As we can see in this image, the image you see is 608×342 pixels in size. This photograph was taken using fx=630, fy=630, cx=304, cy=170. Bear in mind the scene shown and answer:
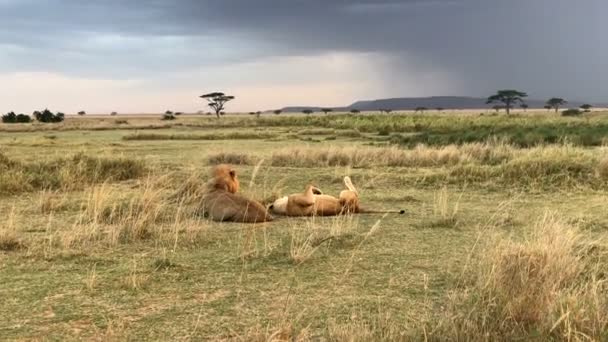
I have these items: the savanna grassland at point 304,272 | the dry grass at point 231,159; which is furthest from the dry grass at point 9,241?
the dry grass at point 231,159

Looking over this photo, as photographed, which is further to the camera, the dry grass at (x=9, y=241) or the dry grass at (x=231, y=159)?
the dry grass at (x=231, y=159)

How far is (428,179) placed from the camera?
46.9 ft

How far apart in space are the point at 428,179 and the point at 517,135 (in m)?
16.8

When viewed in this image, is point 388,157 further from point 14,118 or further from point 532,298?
point 14,118

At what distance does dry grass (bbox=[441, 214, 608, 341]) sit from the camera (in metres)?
4.04

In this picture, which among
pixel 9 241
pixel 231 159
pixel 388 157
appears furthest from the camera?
pixel 231 159

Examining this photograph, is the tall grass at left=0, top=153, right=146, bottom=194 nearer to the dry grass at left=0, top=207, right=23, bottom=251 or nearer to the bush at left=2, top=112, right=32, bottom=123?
the dry grass at left=0, top=207, right=23, bottom=251

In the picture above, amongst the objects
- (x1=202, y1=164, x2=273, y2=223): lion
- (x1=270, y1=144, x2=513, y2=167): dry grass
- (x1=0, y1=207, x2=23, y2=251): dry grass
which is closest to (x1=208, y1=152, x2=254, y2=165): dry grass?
(x1=270, y1=144, x2=513, y2=167): dry grass

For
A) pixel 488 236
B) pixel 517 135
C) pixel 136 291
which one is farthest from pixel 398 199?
pixel 517 135

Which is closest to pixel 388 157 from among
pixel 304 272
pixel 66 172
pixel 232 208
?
pixel 66 172

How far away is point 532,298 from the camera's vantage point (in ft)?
14.8

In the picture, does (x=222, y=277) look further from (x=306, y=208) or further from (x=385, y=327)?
(x=306, y=208)

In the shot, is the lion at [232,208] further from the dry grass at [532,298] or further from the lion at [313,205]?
the dry grass at [532,298]

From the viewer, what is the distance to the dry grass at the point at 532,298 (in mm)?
4043
